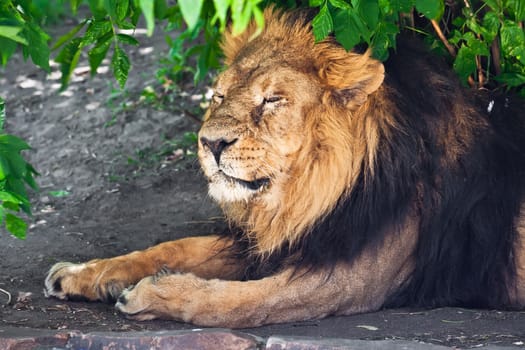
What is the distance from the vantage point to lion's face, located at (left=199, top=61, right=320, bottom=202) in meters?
4.25

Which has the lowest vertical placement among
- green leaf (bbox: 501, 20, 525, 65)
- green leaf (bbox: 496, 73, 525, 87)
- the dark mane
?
the dark mane

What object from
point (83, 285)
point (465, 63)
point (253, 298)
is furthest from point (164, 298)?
point (465, 63)

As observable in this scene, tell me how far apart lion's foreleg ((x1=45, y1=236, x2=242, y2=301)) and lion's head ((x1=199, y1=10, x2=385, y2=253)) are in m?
0.52

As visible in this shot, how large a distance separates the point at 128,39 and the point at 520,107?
5.78 ft

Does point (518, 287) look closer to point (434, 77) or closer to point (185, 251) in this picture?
point (434, 77)

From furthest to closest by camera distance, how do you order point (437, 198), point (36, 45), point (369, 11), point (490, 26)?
1. point (490, 26)
2. point (437, 198)
3. point (369, 11)
4. point (36, 45)

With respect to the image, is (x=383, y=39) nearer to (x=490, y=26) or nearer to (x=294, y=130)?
(x=294, y=130)

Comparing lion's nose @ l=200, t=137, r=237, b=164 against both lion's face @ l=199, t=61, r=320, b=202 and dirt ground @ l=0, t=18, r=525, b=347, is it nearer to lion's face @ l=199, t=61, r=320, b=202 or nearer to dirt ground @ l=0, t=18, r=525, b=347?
lion's face @ l=199, t=61, r=320, b=202

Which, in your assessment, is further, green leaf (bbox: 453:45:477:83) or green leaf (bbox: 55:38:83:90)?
green leaf (bbox: 453:45:477:83)

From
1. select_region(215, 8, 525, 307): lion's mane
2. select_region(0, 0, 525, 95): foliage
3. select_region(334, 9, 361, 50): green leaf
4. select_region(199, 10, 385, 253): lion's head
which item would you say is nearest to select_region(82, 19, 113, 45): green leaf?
select_region(0, 0, 525, 95): foliage

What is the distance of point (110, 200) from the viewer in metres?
6.40

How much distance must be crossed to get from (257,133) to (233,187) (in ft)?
0.80

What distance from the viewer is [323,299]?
4387mm

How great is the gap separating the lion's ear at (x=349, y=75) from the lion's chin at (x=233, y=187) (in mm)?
470
